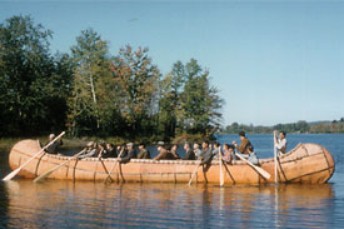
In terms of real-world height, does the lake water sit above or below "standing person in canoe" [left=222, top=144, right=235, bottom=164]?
below

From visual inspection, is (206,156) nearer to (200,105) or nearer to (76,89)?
(76,89)

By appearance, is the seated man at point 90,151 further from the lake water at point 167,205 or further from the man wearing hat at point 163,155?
the man wearing hat at point 163,155

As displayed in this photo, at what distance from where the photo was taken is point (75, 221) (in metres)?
11.8

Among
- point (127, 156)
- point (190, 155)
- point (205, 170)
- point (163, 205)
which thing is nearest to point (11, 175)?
point (127, 156)

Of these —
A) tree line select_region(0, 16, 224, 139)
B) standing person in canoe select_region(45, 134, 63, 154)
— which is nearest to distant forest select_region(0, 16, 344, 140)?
tree line select_region(0, 16, 224, 139)

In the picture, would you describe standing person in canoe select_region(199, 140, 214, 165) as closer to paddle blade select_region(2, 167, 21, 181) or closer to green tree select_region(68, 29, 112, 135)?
paddle blade select_region(2, 167, 21, 181)

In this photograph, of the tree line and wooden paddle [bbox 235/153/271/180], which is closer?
wooden paddle [bbox 235/153/271/180]

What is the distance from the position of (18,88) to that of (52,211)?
4021cm

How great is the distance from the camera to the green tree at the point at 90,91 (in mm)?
53156

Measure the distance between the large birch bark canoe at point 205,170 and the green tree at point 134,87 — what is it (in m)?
35.3

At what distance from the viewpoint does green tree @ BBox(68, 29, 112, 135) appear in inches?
2093

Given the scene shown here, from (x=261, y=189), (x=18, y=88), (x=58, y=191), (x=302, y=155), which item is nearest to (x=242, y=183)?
(x=261, y=189)

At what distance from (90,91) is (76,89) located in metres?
1.67

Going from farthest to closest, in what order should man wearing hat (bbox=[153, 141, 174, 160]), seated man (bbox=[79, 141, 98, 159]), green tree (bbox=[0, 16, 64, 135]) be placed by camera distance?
1. green tree (bbox=[0, 16, 64, 135])
2. seated man (bbox=[79, 141, 98, 159])
3. man wearing hat (bbox=[153, 141, 174, 160])
